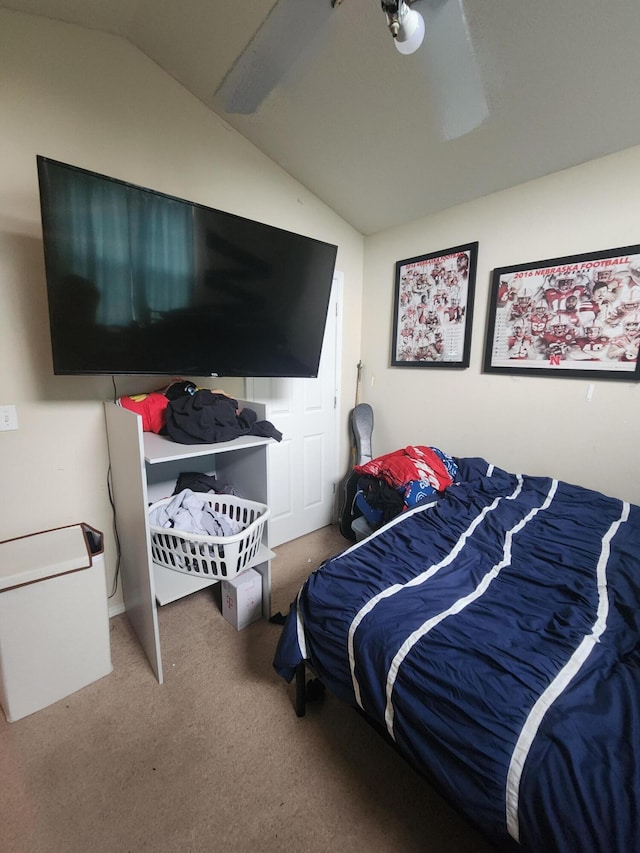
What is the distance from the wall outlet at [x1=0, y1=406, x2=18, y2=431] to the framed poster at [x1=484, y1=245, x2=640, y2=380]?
2.46m

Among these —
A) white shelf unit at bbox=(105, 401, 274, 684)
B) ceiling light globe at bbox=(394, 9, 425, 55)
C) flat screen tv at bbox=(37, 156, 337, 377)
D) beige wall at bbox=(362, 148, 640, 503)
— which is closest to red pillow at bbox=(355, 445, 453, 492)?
beige wall at bbox=(362, 148, 640, 503)

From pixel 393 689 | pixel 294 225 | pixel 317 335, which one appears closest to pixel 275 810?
pixel 393 689

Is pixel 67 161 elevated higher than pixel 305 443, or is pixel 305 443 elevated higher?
pixel 67 161

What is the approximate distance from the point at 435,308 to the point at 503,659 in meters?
2.07

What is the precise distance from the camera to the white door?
243 centimetres

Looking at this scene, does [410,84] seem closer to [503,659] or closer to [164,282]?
[164,282]

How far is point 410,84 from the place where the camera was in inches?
57.9

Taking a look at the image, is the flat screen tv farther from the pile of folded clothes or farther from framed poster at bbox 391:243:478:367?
framed poster at bbox 391:243:478:367

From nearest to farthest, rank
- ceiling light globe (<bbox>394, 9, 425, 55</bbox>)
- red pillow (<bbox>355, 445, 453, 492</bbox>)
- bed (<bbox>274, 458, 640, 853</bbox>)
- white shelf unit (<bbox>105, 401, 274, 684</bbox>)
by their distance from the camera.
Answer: bed (<bbox>274, 458, 640, 853</bbox>), ceiling light globe (<bbox>394, 9, 425, 55</bbox>), white shelf unit (<bbox>105, 401, 274, 684</bbox>), red pillow (<bbox>355, 445, 453, 492</bbox>)

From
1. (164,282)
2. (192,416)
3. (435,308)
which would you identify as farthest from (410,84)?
(192,416)

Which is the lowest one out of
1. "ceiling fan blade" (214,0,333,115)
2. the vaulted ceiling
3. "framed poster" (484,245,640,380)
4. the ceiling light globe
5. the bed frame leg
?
the bed frame leg

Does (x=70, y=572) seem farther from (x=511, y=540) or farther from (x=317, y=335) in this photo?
(x=511, y=540)

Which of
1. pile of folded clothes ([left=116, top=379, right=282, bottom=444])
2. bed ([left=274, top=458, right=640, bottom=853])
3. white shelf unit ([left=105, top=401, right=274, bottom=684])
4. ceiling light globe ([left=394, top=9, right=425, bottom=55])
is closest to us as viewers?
bed ([left=274, top=458, right=640, bottom=853])

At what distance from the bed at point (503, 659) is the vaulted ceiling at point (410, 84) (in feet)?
5.04
